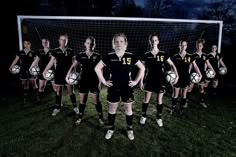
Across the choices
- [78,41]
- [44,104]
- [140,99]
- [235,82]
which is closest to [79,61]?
[44,104]

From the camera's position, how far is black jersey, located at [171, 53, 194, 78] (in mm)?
6895

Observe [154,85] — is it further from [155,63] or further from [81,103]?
[81,103]

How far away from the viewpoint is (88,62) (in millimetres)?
6125

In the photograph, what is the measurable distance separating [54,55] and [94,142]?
2.52 meters

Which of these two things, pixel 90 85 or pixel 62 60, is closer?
pixel 90 85

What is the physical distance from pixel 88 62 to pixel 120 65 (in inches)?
39.3

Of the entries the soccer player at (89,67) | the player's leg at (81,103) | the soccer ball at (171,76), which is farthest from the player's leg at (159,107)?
the player's leg at (81,103)

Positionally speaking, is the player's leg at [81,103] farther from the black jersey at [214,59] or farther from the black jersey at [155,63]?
the black jersey at [214,59]

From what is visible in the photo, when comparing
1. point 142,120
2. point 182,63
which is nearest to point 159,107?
point 142,120

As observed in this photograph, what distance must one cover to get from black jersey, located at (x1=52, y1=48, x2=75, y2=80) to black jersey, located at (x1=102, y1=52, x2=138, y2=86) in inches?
69.9

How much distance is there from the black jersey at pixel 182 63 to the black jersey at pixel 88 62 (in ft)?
6.68

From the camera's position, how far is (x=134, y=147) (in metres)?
5.42

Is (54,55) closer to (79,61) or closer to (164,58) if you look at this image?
(79,61)

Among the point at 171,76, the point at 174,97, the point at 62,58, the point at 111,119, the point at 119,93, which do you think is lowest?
the point at 111,119
